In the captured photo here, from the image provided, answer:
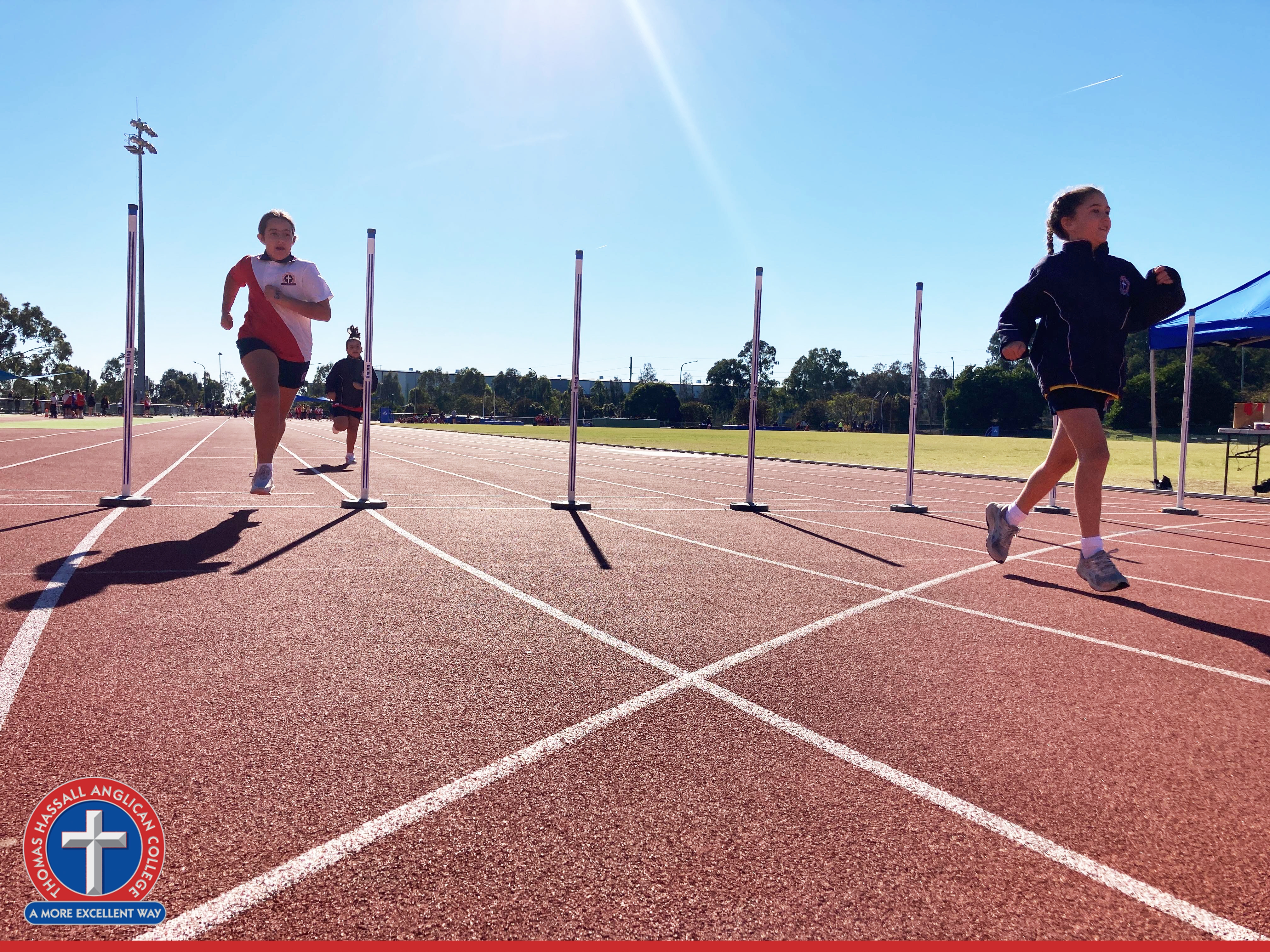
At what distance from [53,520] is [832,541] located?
21.8 ft

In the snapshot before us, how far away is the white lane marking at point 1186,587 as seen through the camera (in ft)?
17.8

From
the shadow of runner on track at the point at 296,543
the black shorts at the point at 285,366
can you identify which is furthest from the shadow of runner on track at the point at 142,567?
the black shorts at the point at 285,366

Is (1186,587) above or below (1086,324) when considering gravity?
below

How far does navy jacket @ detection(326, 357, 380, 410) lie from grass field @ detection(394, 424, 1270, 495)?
1392cm

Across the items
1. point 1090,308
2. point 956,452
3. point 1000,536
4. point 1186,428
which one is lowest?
point 1000,536

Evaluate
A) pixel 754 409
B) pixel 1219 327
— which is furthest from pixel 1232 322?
pixel 754 409

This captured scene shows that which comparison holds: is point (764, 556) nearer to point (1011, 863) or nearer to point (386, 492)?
point (1011, 863)

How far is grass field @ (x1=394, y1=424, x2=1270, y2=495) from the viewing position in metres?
20.6

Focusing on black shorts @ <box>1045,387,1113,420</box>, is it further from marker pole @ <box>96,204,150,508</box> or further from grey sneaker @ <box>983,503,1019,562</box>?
marker pole @ <box>96,204,150,508</box>

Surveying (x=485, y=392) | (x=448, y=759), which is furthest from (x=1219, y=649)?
(x=485, y=392)

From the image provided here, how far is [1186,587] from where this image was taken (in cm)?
580

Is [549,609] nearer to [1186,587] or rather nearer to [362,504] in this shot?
[1186,587]

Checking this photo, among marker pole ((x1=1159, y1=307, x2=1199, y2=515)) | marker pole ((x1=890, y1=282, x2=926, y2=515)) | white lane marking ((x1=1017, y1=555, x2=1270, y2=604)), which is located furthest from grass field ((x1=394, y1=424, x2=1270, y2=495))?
white lane marking ((x1=1017, y1=555, x2=1270, y2=604))

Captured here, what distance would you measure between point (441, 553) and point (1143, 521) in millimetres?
→ 8502
